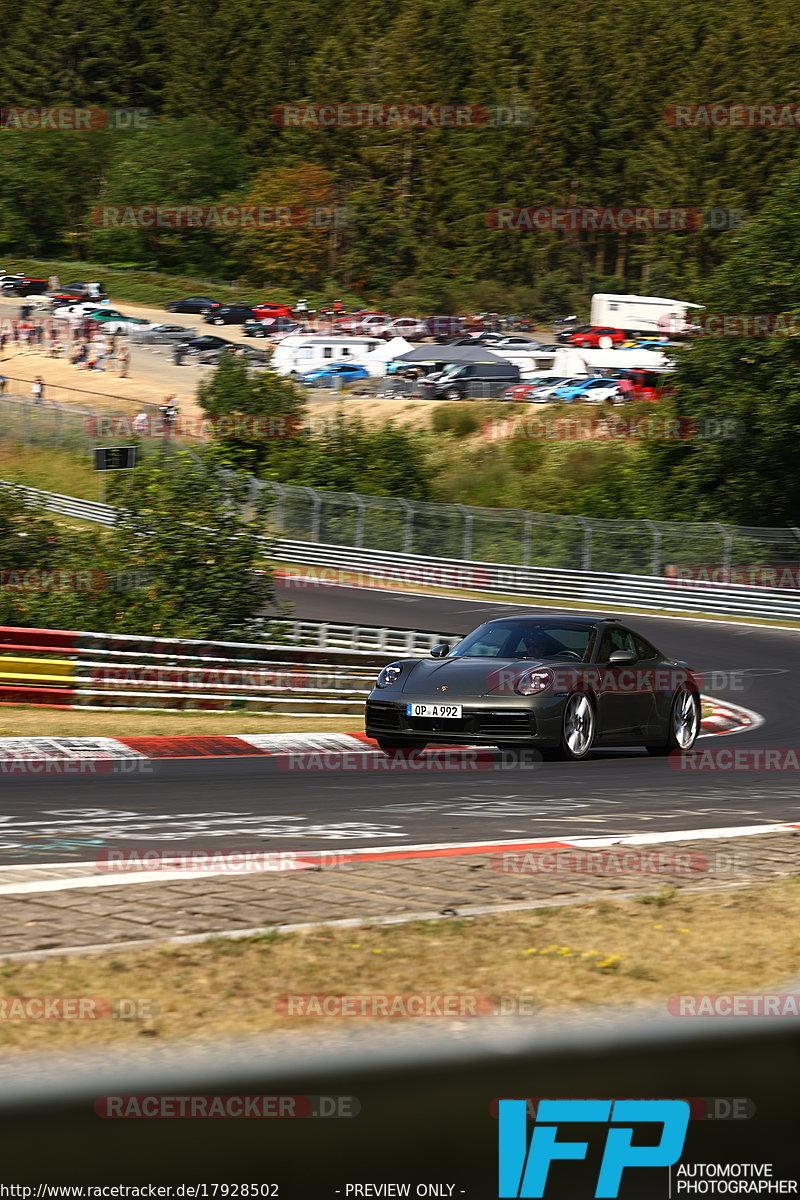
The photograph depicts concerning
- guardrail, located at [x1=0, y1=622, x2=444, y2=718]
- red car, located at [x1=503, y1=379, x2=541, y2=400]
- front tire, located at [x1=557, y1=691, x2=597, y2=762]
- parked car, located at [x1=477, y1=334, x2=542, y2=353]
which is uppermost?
parked car, located at [x1=477, y1=334, x2=542, y2=353]

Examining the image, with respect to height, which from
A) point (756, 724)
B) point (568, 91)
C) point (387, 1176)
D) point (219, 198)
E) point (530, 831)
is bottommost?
point (756, 724)

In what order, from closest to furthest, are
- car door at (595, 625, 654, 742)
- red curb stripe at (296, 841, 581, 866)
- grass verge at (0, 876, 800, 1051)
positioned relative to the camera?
grass verge at (0, 876, 800, 1051) < red curb stripe at (296, 841, 581, 866) < car door at (595, 625, 654, 742)

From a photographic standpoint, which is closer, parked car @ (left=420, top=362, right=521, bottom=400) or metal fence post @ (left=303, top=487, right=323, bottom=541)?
metal fence post @ (left=303, top=487, right=323, bottom=541)

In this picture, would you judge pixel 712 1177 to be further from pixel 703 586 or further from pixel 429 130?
pixel 429 130

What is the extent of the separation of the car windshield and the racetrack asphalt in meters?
1.06

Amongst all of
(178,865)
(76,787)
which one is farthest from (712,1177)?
(76,787)

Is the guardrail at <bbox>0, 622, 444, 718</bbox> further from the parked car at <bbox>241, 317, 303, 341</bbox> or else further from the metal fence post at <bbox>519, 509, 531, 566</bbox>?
the parked car at <bbox>241, 317, 303, 341</bbox>

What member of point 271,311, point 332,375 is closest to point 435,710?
point 332,375

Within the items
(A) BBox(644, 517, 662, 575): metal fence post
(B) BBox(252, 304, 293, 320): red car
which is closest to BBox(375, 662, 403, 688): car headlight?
(A) BBox(644, 517, 662, 575): metal fence post

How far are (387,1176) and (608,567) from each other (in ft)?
118

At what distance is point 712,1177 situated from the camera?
3.11 metres

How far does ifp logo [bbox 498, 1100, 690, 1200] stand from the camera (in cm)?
306

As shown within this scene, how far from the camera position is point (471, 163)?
362 feet

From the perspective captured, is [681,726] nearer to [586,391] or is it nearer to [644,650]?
[644,650]
